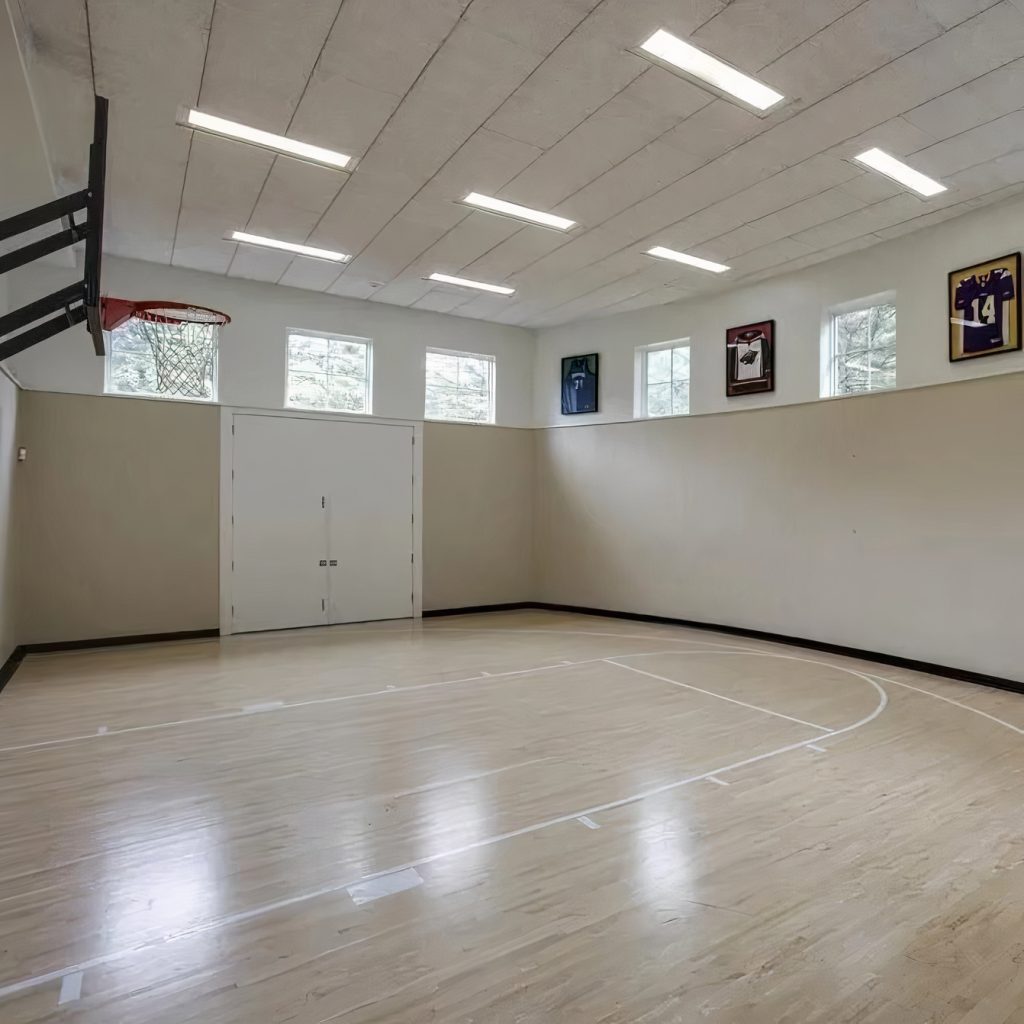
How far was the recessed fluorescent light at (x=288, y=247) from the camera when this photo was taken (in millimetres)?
6168

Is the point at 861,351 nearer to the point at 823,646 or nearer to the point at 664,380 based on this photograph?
the point at 664,380

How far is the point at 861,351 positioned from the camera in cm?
663

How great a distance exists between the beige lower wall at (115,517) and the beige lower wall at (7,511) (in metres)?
0.34

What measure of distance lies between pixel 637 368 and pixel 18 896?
25.4 ft

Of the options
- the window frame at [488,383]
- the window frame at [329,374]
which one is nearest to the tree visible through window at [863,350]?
the window frame at [488,383]

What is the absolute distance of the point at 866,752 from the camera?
3.90 meters

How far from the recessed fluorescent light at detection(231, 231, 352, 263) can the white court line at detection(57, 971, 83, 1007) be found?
5756mm

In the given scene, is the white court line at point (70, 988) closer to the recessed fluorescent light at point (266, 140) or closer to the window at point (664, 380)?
the recessed fluorescent light at point (266, 140)

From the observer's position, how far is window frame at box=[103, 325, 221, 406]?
22.4 ft

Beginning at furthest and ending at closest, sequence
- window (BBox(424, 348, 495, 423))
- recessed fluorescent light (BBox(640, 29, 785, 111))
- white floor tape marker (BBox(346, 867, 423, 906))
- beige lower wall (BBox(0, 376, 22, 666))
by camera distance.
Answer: window (BBox(424, 348, 495, 423)) < beige lower wall (BBox(0, 376, 22, 666)) < recessed fluorescent light (BBox(640, 29, 785, 111)) < white floor tape marker (BBox(346, 867, 423, 906))

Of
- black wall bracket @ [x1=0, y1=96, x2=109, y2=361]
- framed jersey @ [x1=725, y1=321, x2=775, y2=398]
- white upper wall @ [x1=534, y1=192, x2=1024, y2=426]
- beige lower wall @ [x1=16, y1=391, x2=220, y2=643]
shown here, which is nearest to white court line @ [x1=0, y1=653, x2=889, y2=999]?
black wall bracket @ [x1=0, y1=96, x2=109, y2=361]

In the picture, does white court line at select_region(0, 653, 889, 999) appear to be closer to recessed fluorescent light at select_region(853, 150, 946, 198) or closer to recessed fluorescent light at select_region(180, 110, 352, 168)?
recessed fluorescent light at select_region(853, 150, 946, 198)

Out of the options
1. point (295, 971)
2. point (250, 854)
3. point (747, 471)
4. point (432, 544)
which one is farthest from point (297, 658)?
point (747, 471)

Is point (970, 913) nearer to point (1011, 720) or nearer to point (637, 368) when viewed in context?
point (1011, 720)
